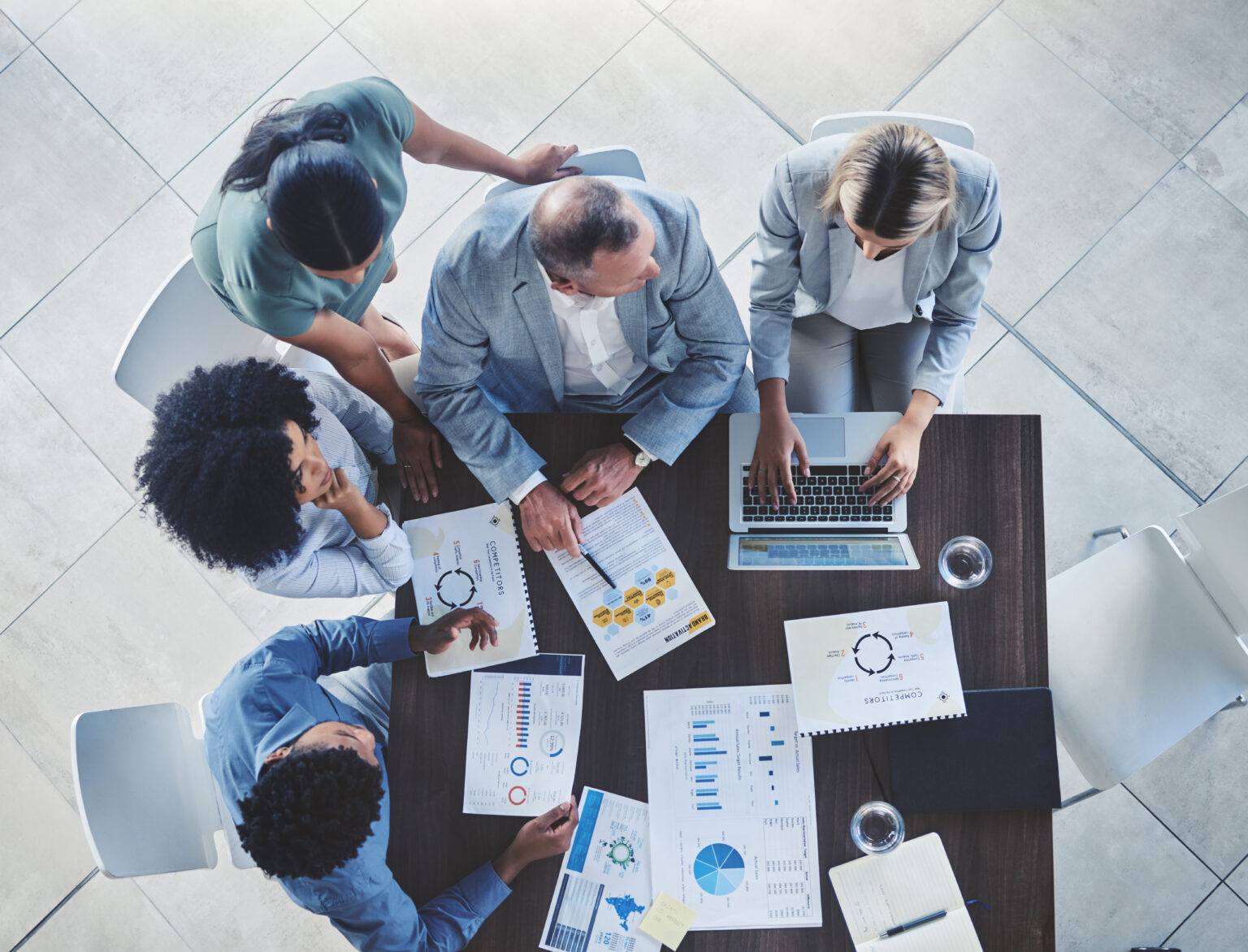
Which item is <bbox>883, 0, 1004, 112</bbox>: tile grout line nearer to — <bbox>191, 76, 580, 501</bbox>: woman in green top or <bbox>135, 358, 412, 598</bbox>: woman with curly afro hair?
<bbox>191, 76, 580, 501</bbox>: woman in green top

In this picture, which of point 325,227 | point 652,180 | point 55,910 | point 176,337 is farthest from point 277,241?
point 55,910

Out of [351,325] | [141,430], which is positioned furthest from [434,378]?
[141,430]

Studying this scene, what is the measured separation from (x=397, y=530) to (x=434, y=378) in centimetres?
30

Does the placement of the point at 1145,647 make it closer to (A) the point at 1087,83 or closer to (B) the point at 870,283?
(B) the point at 870,283

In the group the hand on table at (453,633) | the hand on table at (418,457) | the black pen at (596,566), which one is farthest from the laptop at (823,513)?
the hand on table at (418,457)

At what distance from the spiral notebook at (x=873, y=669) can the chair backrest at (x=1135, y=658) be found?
536 millimetres

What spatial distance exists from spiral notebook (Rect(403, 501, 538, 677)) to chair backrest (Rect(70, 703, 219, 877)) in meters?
0.57

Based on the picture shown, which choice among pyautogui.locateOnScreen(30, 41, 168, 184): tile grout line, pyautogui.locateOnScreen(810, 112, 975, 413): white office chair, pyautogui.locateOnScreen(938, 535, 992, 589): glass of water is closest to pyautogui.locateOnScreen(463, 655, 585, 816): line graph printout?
pyautogui.locateOnScreen(938, 535, 992, 589): glass of water

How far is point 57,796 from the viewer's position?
97.9 inches

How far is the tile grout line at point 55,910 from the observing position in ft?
7.97

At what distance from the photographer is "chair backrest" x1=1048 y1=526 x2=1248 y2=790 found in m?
1.79

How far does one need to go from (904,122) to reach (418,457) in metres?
1.21

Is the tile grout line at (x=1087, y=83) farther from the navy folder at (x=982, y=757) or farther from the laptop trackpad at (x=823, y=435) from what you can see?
the navy folder at (x=982, y=757)

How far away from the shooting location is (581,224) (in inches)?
53.6
